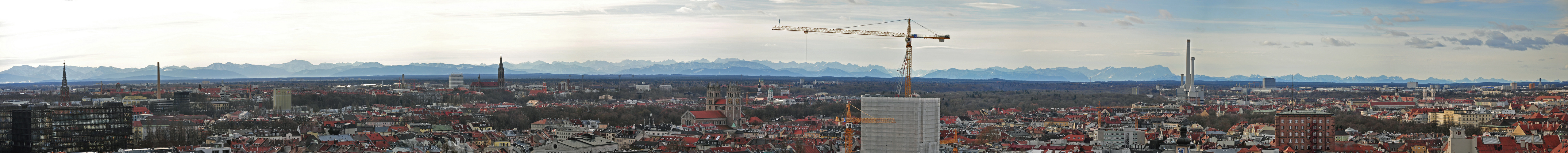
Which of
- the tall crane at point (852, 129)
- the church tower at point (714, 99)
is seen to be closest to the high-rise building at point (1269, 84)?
the church tower at point (714, 99)

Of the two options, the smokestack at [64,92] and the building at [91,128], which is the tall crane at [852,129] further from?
the smokestack at [64,92]

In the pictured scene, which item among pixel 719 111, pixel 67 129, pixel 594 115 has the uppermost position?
pixel 67 129

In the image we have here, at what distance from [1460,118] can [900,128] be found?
1430 inches

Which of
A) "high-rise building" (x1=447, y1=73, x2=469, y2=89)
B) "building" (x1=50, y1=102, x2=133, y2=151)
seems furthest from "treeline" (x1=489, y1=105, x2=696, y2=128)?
"high-rise building" (x1=447, y1=73, x2=469, y2=89)

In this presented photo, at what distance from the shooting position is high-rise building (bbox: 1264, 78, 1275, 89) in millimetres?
143375

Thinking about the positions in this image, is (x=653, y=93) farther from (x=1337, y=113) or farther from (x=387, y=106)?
(x=1337, y=113)

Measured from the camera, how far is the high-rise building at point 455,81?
14612 centimetres

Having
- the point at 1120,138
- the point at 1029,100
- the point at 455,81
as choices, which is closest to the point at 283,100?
the point at 1029,100

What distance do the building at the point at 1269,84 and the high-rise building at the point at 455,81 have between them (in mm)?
65435

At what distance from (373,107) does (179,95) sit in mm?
11845

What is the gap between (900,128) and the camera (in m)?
38.8

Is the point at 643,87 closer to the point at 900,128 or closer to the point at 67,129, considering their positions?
the point at 67,129

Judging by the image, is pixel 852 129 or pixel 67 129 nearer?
pixel 852 129

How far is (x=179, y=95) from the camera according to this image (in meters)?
97.1
